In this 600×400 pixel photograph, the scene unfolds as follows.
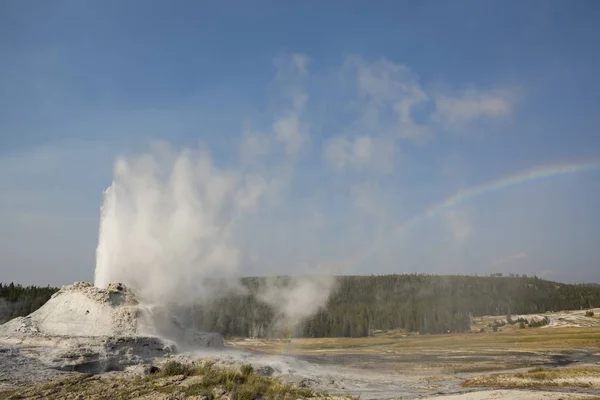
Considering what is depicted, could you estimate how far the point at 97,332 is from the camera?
82.9 feet

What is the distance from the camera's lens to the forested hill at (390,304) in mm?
92500

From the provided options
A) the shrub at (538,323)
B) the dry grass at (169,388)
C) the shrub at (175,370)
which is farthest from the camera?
the shrub at (538,323)

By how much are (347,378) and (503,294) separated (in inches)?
4872

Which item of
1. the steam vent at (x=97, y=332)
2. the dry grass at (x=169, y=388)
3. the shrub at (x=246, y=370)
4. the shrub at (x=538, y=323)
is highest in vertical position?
the steam vent at (x=97, y=332)

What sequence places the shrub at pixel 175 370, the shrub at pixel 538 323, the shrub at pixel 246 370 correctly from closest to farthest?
the shrub at pixel 175 370 < the shrub at pixel 246 370 < the shrub at pixel 538 323

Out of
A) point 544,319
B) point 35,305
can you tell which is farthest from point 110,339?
point 544,319

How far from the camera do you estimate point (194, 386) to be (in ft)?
55.6

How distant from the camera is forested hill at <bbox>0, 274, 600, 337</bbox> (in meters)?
92.5

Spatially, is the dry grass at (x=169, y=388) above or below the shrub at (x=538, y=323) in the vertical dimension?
above

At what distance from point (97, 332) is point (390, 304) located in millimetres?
104258

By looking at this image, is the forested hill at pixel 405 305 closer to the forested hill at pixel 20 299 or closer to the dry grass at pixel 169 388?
the forested hill at pixel 20 299

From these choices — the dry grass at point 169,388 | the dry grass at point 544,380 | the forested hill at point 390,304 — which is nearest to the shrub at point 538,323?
the forested hill at point 390,304

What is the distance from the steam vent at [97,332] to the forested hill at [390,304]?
34.3 meters

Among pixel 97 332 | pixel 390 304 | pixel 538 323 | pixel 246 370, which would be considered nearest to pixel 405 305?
pixel 390 304
